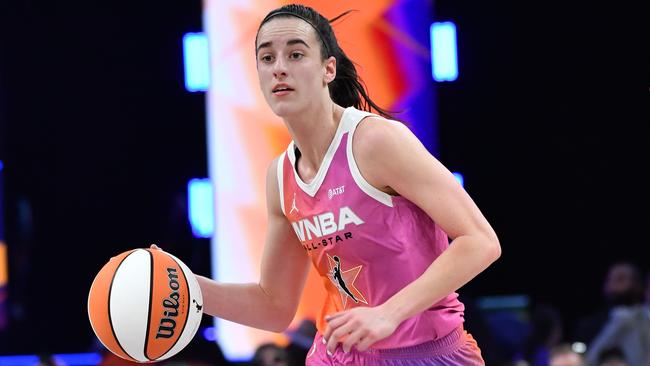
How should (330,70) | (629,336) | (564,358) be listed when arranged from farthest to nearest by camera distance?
(629,336), (564,358), (330,70)

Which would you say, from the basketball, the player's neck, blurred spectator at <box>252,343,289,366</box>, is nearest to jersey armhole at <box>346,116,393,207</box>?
the player's neck

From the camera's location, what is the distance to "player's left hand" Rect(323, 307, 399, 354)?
8.85ft

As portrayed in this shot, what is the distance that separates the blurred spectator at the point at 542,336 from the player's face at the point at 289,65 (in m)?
3.66

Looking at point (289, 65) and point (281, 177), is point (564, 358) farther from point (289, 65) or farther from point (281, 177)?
point (289, 65)

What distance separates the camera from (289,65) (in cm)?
312

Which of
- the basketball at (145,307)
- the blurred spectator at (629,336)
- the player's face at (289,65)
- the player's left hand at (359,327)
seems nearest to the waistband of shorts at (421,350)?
the player's left hand at (359,327)

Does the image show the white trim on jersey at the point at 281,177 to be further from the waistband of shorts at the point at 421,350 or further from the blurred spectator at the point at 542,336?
the blurred spectator at the point at 542,336

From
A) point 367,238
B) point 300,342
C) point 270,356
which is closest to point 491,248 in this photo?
point 367,238

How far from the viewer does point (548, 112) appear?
26.7ft

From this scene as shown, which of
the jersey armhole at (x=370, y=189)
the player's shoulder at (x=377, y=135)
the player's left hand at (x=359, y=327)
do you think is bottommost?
the player's left hand at (x=359, y=327)

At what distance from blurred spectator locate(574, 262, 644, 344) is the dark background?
1554 millimetres

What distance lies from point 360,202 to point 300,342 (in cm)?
292

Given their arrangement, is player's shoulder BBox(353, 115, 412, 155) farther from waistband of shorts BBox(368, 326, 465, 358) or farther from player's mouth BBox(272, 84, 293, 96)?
waistband of shorts BBox(368, 326, 465, 358)

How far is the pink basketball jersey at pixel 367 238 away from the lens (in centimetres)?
308
